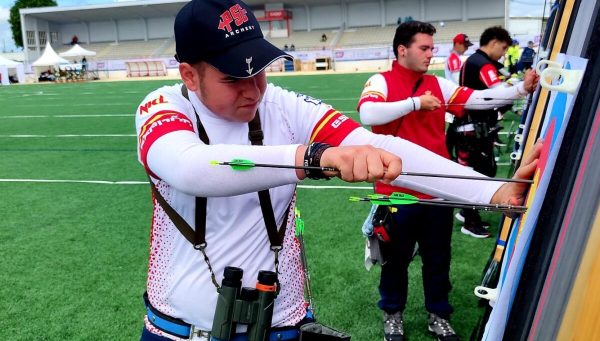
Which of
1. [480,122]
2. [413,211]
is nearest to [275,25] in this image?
[480,122]

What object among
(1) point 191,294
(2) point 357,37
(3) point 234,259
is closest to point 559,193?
(3) point 234,259

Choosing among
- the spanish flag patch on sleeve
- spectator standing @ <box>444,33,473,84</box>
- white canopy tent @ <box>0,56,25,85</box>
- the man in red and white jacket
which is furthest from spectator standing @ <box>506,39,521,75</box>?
white canopy tent @ <box>0,56,25,85</box>

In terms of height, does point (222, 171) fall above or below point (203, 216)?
above

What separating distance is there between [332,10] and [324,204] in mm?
47921

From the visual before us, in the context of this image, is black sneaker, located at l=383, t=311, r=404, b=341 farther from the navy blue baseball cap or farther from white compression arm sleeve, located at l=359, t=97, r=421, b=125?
the navy blue baseball cap

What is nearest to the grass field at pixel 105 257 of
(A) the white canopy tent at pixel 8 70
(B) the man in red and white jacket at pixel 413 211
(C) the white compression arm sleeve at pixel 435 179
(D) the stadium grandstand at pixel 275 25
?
(B) the man in red and white jacket at pixel 413 211

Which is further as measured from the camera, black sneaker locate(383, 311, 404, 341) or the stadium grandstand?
the stadium grandstand

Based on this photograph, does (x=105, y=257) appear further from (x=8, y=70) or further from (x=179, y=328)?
(x=8, y=70)

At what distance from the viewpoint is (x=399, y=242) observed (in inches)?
142

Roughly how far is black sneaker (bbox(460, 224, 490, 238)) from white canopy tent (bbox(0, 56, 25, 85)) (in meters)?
41.0

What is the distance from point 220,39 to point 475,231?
4458 mm

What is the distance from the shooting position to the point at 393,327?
11.9ft

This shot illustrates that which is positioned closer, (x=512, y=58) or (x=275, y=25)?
(x=512, y=58)

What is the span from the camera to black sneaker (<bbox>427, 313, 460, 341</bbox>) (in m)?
3.51
